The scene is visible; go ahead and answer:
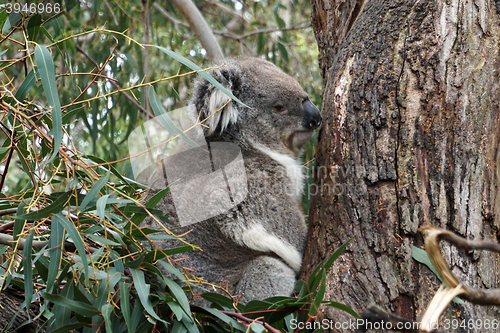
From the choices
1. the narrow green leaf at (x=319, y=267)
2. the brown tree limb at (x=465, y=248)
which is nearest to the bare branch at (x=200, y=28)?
the narrow green leaf at (x=319, y=267)

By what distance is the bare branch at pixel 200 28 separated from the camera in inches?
163

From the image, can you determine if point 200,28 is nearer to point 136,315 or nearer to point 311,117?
point 311,117

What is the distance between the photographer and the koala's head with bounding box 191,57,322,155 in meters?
2.35

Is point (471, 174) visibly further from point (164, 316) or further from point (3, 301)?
point (3, 301)

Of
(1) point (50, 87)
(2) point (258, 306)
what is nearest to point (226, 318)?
(2) point (258, 306)

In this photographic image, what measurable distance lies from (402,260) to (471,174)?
1.29 ft

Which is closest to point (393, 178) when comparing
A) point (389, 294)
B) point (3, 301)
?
point (389, 294)

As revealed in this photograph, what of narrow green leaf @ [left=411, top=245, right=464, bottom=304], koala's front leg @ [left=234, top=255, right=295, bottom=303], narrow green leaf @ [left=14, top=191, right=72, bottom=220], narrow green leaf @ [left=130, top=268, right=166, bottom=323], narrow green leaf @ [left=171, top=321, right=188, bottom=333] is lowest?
koala's front leg @ [left=234, top=255, right=295, bottom=303]

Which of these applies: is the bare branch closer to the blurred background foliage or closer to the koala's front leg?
the blurred background foliage

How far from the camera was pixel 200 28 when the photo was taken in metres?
4.21

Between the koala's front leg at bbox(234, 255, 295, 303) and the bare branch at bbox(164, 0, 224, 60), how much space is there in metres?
2.63

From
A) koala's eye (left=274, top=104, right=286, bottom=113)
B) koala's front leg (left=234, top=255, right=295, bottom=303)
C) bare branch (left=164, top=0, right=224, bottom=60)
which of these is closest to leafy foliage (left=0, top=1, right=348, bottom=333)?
koala's front leg (left=234, top=255, right=295, bottom=303)

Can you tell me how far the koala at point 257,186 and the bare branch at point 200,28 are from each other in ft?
5.19

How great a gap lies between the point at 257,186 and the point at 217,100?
20.2 inches
